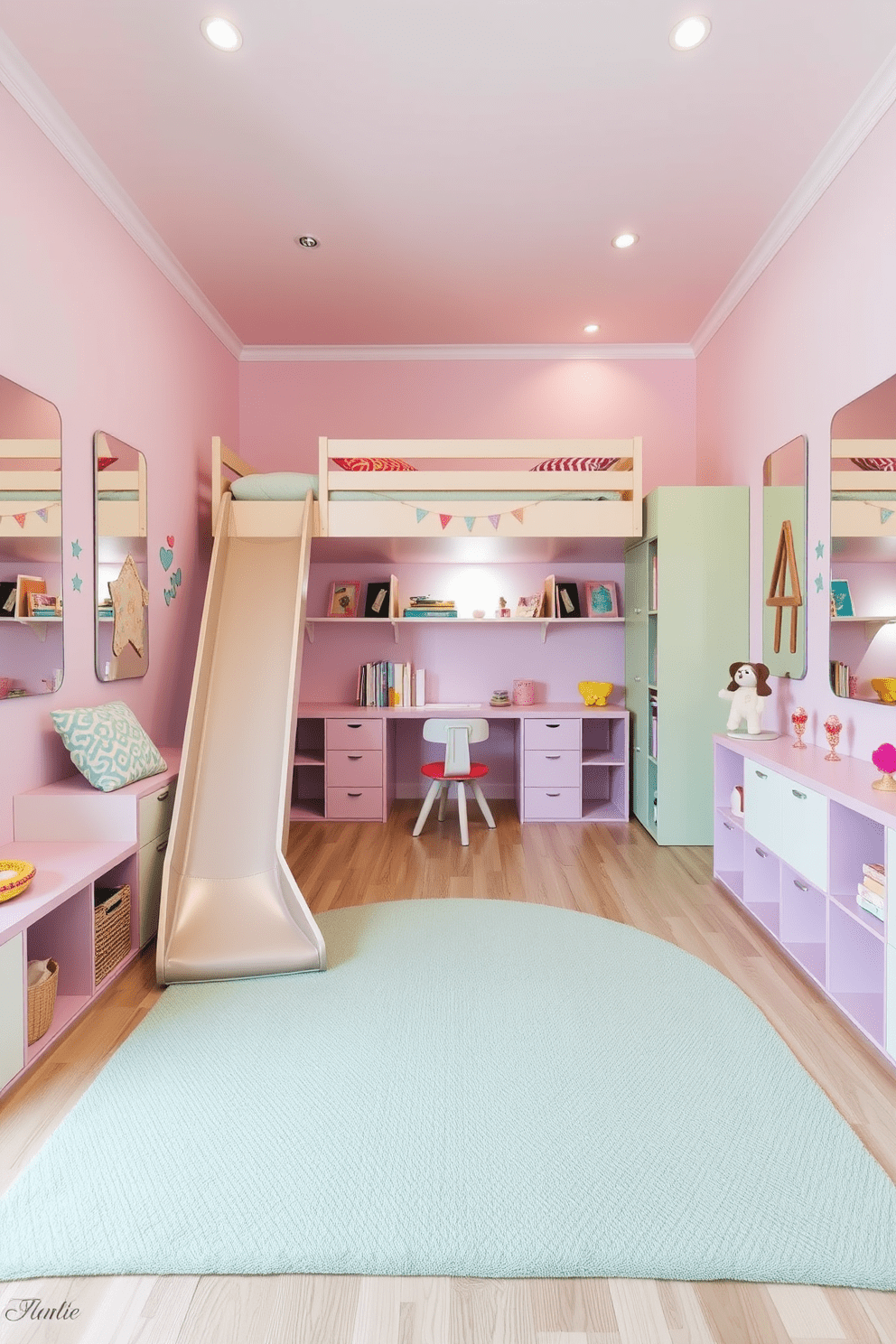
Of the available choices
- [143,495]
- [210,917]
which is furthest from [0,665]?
[143,495]

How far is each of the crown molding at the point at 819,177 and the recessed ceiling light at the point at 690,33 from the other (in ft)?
2.03

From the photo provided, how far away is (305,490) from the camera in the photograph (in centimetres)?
386

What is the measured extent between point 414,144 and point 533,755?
2.99 meters

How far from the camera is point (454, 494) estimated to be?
3.86m

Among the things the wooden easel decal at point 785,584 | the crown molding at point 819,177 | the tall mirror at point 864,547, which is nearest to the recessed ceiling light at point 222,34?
the crown molding at point 819,177

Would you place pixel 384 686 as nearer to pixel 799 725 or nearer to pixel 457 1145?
pixel 799 725

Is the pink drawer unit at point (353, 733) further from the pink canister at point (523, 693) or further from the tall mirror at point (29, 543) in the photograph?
the tall mirror at point (29, 543)

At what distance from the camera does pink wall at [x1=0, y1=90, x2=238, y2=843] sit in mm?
2365

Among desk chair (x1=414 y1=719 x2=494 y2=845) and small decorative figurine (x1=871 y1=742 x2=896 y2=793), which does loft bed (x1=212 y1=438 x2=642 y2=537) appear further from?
small decorative figurine (x1=871 y1=742 x2=896 y2=793)

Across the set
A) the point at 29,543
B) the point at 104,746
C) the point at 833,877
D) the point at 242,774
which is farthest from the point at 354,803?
the point at 833,877

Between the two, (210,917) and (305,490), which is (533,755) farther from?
(210,917)

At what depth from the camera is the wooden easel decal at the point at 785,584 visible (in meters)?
3.13

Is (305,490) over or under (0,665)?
over

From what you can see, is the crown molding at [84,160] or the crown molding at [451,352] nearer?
the crown molding at [84,160]
